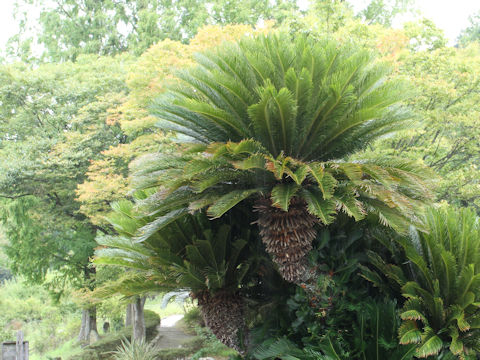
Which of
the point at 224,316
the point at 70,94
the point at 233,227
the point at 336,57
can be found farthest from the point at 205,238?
the point at 70,94

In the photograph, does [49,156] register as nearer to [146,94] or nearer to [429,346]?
[146,94]

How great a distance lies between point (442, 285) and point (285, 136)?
277cm

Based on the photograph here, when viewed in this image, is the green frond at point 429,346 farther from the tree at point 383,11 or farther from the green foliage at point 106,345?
the tree at point 383,11

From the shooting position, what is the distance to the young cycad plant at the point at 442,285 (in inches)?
186

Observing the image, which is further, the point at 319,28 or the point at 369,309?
the point at 319,28

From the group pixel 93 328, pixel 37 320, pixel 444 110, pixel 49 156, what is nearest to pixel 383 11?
pixel 444 110

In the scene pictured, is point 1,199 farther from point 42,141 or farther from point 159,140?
point 159,140

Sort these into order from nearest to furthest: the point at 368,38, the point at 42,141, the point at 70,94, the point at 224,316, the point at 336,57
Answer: the point at 336,57, the point at 224,316, the point at 368,38, the point at 42,141, the point at 70,94

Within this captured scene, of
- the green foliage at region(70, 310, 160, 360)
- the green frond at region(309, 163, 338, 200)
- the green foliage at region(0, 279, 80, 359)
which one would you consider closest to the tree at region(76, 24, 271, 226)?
the green foliage at region(70, 310, 160, 360)

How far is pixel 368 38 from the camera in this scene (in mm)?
11188

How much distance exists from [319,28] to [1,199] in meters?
14.0

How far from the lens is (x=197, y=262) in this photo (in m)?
5.90

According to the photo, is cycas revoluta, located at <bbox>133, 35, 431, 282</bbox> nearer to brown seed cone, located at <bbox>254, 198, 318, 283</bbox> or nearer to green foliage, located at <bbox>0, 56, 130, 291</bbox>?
brown seed cone, located at <bbox>254, 198, 318, 283</bbox>

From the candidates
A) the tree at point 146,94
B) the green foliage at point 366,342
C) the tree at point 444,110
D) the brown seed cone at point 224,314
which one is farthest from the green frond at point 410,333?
the tree at point 146,94
